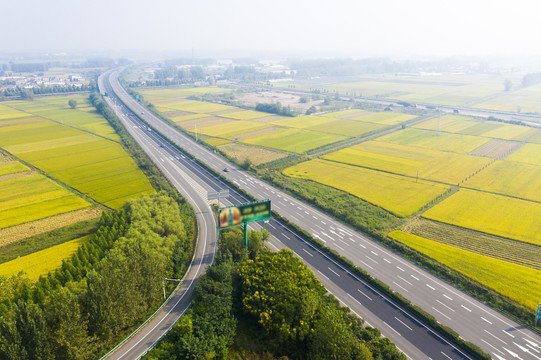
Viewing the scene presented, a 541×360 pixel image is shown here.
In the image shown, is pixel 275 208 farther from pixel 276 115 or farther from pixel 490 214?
pixel 276 115

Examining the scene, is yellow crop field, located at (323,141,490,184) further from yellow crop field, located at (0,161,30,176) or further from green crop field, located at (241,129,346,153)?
yellow crop field, located at (0,161,30,176)

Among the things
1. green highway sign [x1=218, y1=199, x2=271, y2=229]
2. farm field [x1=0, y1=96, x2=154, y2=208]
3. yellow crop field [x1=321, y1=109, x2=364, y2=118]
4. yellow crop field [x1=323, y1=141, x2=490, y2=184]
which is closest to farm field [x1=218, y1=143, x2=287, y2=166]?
yellow crop field [x1=323, y1=141, x2=490, y2=184]

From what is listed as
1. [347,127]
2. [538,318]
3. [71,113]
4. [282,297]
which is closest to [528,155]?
[347,127]

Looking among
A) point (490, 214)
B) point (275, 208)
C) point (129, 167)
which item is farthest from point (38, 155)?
point (490, 214)

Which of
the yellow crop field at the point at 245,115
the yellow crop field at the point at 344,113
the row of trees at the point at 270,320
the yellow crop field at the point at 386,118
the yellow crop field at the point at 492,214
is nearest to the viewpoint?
the row of trees at the point at 270,320

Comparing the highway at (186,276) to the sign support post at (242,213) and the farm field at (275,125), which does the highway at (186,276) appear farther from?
the farm field at (275,125)

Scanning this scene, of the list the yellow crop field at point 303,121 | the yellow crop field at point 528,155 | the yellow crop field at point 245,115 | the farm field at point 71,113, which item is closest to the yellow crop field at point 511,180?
the yellow crop field at point 528,155

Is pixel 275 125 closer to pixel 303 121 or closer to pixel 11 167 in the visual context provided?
pixel 303 121
